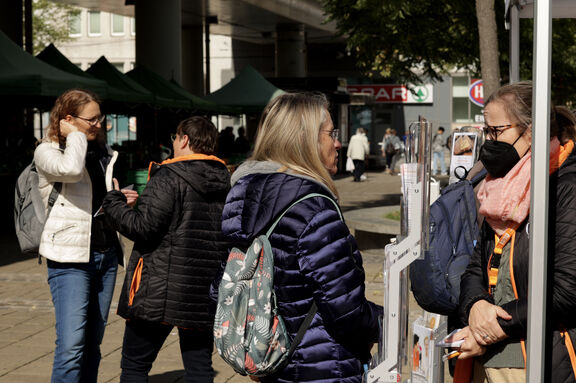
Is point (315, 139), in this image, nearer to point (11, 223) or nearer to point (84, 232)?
point (84, 232)

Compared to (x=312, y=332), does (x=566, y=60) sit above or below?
above

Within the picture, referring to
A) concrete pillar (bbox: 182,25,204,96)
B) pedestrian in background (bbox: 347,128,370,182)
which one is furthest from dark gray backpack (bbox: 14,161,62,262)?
concrete pillar (bbox: 182,25,204,96)

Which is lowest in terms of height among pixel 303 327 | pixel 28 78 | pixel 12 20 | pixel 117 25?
pixel 303 327

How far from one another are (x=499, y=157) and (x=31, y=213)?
2.39m

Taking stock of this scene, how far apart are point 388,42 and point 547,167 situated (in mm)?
14796

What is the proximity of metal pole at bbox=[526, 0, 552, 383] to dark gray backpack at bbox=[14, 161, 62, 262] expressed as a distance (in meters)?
2.62

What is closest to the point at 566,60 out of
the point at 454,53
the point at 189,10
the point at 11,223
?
the point at 454,53

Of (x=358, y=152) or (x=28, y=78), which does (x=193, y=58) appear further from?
(x=28, y=78)

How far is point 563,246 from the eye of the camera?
274cm

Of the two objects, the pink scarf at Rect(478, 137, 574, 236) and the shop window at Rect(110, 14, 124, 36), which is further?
the shop window at Rect(110, 14, 124, 36)

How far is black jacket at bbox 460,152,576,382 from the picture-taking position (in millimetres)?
2738

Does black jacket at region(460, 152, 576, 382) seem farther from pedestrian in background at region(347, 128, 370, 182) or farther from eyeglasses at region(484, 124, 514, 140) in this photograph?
pedestrian in background at region(347, 128, 370, 182)

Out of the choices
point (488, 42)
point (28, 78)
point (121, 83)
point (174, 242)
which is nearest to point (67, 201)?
point (174, 242)

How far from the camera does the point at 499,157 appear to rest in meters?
3.05
